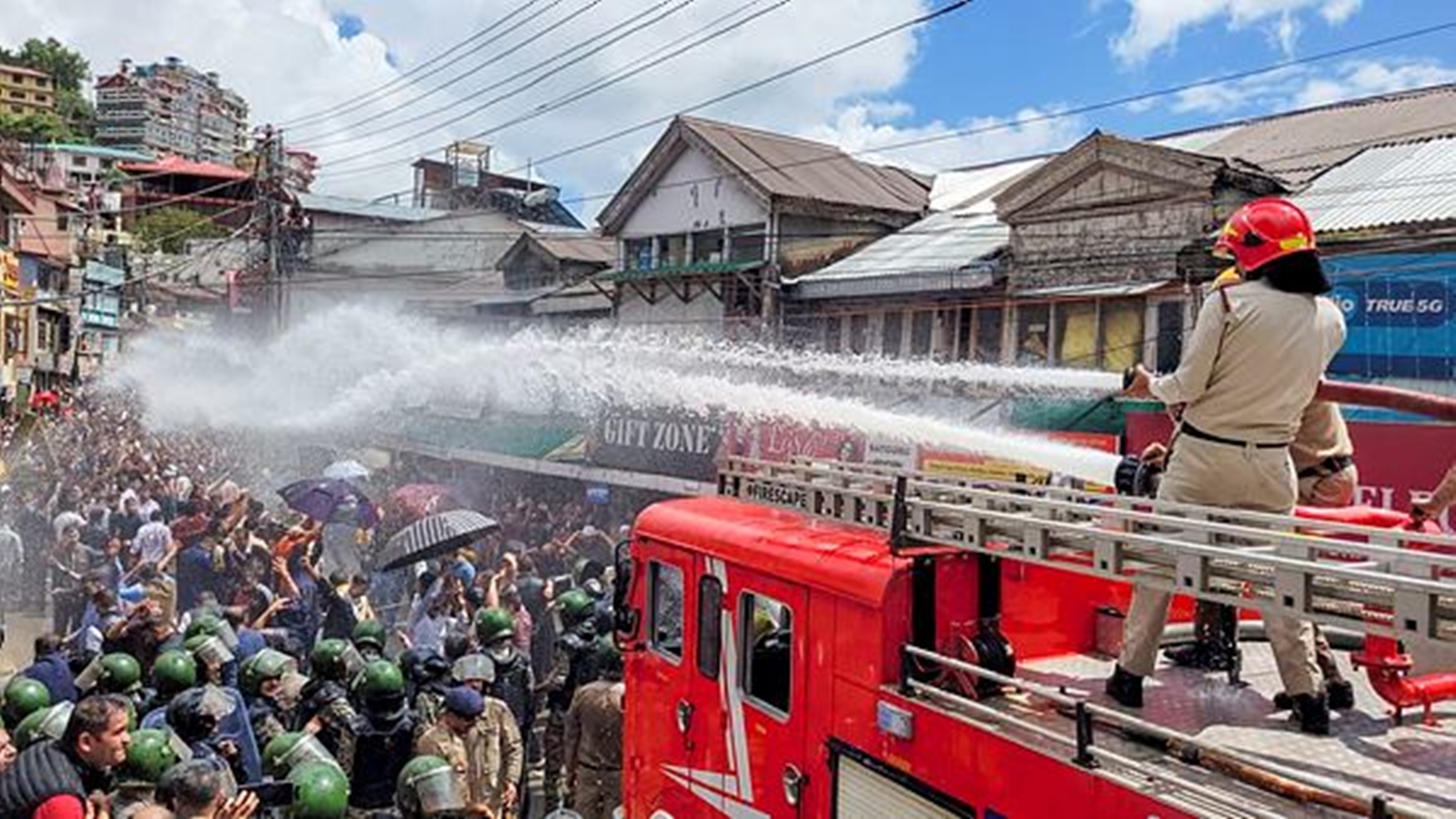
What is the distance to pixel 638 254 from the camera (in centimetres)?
2686

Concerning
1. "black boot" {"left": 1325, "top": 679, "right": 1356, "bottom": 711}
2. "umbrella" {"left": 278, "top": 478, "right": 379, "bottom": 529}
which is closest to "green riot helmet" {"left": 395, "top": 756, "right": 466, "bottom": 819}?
"black boot" {"left": 1325, "top": 679, "right": 1356, "bottom": 711}

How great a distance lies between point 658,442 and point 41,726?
1505cm

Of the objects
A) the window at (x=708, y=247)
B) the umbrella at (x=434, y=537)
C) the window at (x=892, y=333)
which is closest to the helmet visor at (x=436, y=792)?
the umbrella at (x=434, y=537)

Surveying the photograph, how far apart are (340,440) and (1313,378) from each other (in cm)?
2993

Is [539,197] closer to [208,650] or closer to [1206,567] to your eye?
[208,650]

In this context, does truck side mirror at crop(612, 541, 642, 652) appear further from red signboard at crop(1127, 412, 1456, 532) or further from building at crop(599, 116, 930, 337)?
building at crop(599, 116, 930, 337)

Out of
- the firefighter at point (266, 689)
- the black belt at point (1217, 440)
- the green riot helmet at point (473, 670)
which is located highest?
the black belt at point (1217, 440)

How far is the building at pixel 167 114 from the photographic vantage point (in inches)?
6014

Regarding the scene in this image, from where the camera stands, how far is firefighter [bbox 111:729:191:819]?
5.52m

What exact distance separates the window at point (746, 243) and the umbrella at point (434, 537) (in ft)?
A: 36.1

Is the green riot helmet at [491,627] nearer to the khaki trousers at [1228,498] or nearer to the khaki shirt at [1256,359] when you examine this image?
the khaki trousers at [1228,498]

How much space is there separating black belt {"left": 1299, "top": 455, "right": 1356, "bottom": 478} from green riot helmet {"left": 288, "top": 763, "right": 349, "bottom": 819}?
4.66 metres

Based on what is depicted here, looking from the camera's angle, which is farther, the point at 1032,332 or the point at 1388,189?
the point at 1032,332

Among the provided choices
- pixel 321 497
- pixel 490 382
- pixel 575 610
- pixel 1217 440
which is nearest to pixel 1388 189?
pixel 575 610
